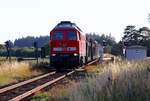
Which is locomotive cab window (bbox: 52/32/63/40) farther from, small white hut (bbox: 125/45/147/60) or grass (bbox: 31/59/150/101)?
grass (bbox: 31/59/150/101)

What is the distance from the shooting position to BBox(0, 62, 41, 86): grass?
24595 mm

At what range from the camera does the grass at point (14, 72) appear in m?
24.6

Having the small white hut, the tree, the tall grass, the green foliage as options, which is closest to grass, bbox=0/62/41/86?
the small white hut

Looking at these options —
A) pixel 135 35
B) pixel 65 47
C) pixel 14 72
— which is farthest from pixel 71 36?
pixel 135 35

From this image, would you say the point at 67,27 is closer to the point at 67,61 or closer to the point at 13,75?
the point at 67,61

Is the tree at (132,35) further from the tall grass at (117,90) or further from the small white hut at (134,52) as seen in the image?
the tall grass at (117,90)

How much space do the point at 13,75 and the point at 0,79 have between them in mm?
3274

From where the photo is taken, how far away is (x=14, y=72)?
1132 inches

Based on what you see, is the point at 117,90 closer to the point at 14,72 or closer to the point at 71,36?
the point at 14,72

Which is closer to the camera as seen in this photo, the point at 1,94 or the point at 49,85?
the point at 1,94

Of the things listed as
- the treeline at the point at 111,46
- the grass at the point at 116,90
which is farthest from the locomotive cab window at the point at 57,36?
the grass at the point at 116,90

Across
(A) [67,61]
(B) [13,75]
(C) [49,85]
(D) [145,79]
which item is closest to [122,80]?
(D) [145,79]

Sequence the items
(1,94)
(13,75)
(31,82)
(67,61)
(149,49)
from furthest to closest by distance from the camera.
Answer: (149,49)
(67,61)
(13,75)
(31,82)
(1,94)

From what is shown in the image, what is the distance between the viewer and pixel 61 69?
3569 cm
